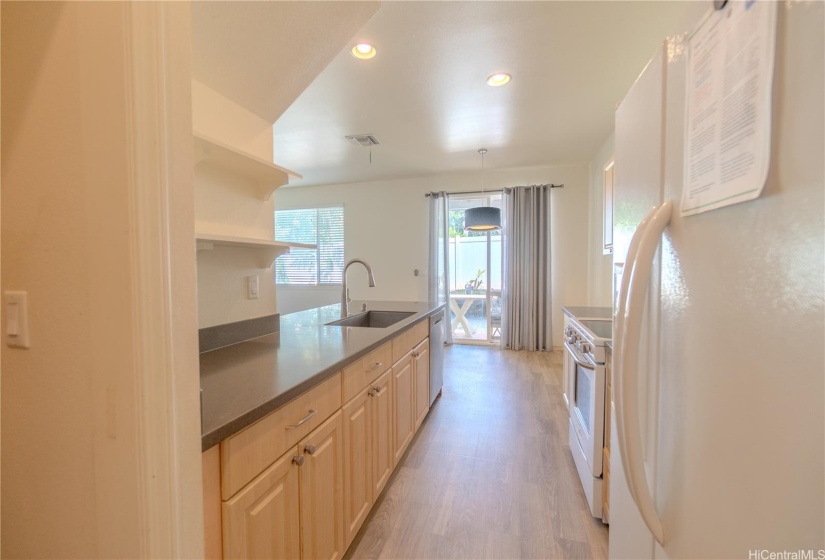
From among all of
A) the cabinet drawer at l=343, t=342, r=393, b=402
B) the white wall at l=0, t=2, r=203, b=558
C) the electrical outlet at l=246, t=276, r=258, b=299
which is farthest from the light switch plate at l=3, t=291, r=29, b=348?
the electrical outlet at l=246, t=276, r=258, b=299

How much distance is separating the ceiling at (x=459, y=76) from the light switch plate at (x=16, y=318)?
1126 mm

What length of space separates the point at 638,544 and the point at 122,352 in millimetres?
1144

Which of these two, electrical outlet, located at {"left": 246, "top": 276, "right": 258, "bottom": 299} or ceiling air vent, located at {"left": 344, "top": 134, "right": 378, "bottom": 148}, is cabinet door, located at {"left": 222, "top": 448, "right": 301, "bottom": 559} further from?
ceiling air vent, located at {"left": 344, "top": 134, "right": 378, "bottom": 148}

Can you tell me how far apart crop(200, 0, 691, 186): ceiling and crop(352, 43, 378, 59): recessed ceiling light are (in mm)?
47

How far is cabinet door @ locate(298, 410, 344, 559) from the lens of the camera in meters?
1.12

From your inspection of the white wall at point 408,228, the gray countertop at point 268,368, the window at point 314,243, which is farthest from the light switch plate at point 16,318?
the window at point 314,243

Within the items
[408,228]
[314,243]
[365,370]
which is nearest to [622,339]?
[365,370]

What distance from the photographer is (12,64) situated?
2.20 feet

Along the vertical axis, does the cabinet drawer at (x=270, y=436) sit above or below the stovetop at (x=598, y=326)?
below

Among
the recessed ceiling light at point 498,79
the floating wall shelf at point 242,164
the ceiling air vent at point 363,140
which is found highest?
the ceiling air vent at point 363,140

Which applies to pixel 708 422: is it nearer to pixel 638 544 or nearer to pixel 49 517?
pixel 638 544

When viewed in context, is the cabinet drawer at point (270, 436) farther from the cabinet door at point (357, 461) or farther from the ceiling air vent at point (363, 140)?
the ceiling air vent at point (363, 140)

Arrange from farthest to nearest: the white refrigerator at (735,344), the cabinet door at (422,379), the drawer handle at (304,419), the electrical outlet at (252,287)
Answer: the cabinet door at (422,379) < the electrical outlet at (252,287) < the drawer handle at (304,419) < the white refrigerator at (735,344)

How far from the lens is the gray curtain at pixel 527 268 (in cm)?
476
